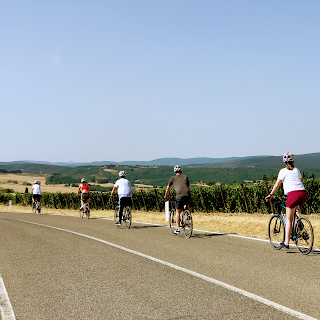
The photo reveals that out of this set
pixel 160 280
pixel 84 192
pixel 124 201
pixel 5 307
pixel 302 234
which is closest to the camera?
pixel 5 307

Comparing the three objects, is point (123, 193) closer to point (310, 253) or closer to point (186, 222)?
point (186, 222)

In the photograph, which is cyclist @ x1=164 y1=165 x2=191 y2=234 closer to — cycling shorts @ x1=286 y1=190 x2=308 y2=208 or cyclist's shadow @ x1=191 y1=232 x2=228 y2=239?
cyclist's shadow @ x1=191 y1=232 x2=228 y2=239

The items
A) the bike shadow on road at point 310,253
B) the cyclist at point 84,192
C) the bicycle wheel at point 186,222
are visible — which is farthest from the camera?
the cyclist at point 84,192

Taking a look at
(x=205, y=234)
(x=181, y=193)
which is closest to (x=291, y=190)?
(x=181, y=193)

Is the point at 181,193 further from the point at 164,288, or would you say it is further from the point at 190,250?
the point at 164,288

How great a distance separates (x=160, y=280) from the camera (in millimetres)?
6285

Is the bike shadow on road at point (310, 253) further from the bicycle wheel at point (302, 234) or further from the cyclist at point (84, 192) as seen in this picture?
the cyclist at point (84, 192)

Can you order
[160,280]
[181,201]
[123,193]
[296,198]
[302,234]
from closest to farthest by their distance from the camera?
[160,280], [296,198], [302,234], [181,201], [123,193]

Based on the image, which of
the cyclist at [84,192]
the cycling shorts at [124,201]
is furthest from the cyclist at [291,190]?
the cyclist at [84,192]

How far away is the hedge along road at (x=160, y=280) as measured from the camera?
4.83 metres

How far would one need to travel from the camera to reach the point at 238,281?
6137 mm

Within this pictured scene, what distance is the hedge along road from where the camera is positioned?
15.9ft

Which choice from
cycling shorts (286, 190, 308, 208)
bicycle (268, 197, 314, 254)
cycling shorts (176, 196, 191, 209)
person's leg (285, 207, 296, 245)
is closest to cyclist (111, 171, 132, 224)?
cycling shorts (176, 196, 191, 209)

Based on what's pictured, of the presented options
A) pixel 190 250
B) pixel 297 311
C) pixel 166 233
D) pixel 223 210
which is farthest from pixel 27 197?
pixel 297 311
